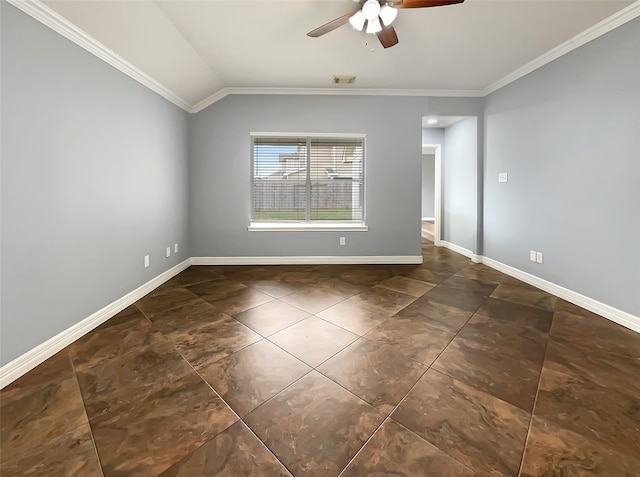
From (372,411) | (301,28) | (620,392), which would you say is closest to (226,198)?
(301,28)

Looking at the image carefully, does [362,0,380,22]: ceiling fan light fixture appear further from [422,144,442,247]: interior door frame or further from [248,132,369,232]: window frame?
[422,144,442,247]: interior door frame

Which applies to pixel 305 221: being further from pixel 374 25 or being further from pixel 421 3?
pixel 421 3

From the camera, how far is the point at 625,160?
244cm

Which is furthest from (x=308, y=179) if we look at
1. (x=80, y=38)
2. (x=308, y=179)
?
(x=80, y=38)

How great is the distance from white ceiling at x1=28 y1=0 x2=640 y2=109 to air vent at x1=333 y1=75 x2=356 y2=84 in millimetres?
85

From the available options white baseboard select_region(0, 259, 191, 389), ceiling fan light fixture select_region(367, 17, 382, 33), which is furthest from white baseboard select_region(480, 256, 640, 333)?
white baseboard select_region(0, 259, 191, 389)

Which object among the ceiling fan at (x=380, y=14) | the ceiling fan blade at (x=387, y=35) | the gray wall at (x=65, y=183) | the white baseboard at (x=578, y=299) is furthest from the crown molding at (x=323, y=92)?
the white baseboard at (x=578, y=299)

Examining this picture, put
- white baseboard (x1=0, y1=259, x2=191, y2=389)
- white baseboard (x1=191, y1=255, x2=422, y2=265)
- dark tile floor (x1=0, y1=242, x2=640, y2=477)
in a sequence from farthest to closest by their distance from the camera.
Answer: white baseboard (x1=191, y1=255, x2=422, y2=265) < white baseboard (x1=0, y1=259, x2=191, y2=389) < dark tile floor (x1=0, y1=242, x2=640, y2=477)

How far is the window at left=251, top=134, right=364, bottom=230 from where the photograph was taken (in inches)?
175

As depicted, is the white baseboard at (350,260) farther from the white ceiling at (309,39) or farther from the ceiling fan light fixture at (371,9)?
the ceiling fan light fixture at (371,9)

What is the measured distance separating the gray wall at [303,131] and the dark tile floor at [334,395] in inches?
70.9

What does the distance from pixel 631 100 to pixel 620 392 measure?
98.6 inches

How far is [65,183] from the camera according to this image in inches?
82.0

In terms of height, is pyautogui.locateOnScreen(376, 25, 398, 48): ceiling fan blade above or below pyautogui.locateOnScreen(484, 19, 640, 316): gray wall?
above
